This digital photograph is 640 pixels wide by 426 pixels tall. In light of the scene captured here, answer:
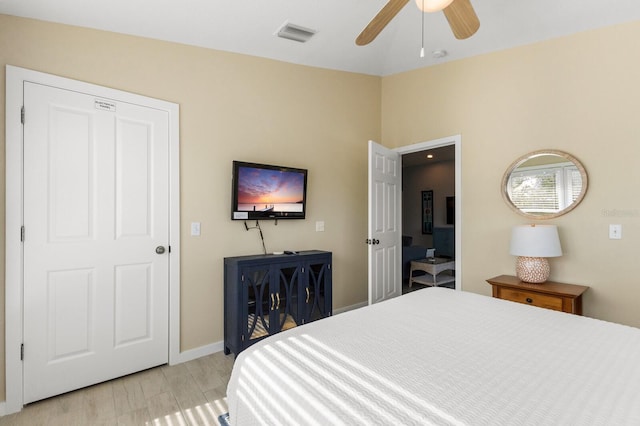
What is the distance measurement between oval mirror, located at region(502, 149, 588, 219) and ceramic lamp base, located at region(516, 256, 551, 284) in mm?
→ 416

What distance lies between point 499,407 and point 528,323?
845 millimetres

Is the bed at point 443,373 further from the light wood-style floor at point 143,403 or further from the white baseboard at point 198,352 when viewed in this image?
the white baseboard at point 198,352

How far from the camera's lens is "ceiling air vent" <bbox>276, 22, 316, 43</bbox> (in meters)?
2.77

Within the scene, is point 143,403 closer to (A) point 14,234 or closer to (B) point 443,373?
(A) point 14,234

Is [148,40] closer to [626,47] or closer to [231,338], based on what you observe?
[231,338]

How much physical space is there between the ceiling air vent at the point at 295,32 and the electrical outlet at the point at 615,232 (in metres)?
2.91

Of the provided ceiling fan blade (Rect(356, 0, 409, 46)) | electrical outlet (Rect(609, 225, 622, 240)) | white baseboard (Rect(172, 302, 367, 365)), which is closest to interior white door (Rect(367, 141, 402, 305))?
ceiling fan blade (Rect(356, 0, 409, 46))

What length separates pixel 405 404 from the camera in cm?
94

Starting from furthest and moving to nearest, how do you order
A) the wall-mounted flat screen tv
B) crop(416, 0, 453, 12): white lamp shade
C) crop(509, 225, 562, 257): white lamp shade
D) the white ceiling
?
→ the wall-mounted flat screen tv
crop(509, 225, 562, 257): white lamp shade
the white ceiling
crop(416, 0, 453, 12): white lamp shade

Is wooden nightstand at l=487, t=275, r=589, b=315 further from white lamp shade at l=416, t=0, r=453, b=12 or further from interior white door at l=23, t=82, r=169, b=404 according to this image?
interior white door at l=23, t=82, r=169, b=404

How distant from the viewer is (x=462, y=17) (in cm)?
185

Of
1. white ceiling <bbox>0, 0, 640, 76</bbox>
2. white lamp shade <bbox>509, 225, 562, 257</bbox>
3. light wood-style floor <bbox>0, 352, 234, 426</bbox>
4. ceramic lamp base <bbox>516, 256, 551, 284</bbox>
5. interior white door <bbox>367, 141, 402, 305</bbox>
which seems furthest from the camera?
interior white door <bbox>367, 141, 402, 305</bbox>

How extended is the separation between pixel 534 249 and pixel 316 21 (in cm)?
259

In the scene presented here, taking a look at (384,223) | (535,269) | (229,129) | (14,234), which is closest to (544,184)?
(535,269)
